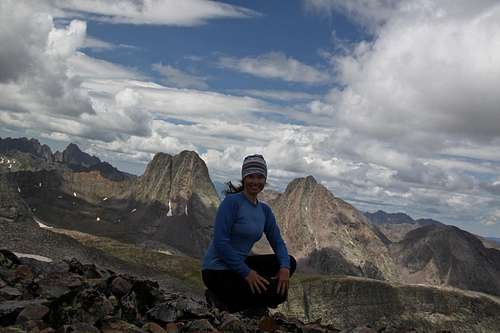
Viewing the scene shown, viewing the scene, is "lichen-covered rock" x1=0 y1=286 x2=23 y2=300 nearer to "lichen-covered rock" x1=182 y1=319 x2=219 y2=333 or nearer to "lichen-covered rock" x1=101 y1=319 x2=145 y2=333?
"lichen-covered rock" x1=101 y1=319 x2=145 y2=333

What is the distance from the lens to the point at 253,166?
12.9 m

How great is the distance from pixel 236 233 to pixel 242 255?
0.65m

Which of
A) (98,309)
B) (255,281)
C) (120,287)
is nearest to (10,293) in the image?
(98,309)

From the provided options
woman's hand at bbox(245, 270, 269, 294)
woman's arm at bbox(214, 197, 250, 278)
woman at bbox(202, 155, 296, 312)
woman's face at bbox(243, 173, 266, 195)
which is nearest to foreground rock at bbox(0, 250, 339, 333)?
woman at bbox(202, 155, 296, 312)

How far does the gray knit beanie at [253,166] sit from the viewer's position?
12789mm

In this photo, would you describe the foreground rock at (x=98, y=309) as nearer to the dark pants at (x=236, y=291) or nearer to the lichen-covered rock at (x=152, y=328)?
the lichen-covered rock at (x=152, y=328)

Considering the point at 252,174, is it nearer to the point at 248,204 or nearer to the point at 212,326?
the point at 248,204

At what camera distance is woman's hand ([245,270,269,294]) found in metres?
12.0

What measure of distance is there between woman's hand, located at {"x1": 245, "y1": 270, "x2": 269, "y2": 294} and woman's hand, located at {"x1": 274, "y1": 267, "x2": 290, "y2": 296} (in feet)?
2.12

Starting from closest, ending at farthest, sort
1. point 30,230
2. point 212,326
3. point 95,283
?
point 212,326
point 95,283
point 30,230

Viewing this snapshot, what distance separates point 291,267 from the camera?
46.1 ft

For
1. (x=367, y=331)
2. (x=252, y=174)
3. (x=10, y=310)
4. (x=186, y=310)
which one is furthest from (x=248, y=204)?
(x=10, y=310)

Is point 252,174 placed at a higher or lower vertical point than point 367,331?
higher

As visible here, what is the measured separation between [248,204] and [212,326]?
3.50 m
